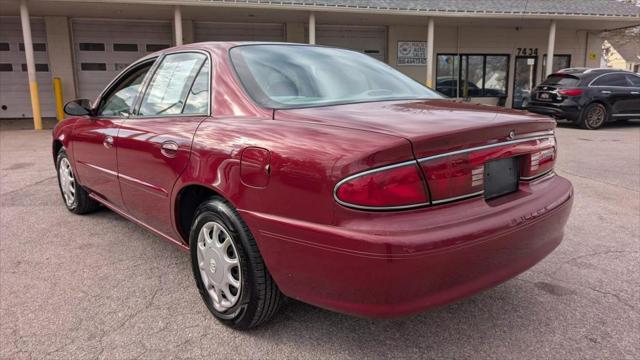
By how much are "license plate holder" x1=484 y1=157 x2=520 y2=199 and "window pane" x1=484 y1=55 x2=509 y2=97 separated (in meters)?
18.3

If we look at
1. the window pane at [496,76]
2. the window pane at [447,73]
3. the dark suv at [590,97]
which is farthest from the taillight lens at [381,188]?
the window pane at [496,76]

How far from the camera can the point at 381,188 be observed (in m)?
1.85

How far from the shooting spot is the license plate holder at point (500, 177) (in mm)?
2176

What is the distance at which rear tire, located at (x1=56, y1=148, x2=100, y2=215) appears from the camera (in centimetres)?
455

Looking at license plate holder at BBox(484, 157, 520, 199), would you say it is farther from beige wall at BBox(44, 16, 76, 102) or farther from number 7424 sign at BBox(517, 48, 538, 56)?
number 7424 sign at BBox(517, 48, 538, 56)

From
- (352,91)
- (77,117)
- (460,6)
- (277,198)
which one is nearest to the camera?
(277,198)

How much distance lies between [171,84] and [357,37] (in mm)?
15847

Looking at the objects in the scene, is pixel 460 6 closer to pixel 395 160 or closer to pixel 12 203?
pixel 12 203

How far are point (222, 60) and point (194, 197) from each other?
84cm

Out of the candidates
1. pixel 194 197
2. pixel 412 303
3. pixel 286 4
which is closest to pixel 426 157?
pixel 412 303

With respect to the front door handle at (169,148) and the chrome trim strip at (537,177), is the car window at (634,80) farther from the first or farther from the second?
the front door handle at (169,148)

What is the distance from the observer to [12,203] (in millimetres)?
5211

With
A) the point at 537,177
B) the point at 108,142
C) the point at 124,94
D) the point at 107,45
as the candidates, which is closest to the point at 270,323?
the point at 537,177

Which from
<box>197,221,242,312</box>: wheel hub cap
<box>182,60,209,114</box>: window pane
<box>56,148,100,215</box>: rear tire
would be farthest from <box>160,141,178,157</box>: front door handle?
<box>56,148,100,215</box>: rear tire
